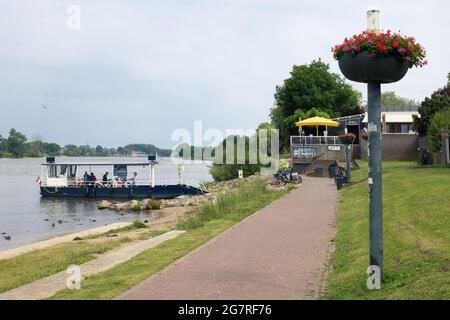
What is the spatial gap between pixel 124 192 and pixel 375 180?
1948 inches

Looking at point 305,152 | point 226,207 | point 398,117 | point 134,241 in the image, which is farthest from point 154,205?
point 134,241

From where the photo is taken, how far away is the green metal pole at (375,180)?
8.44 metres

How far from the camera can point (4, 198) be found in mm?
60219

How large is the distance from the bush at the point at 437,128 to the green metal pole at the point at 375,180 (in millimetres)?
23137

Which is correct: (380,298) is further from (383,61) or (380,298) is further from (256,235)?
(256,235)

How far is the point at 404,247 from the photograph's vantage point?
10578mm

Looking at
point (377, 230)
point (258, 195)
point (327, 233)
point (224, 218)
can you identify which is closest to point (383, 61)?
point (377, 230)

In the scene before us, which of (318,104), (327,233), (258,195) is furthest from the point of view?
(318,104)

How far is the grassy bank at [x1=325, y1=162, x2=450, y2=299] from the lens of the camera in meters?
7.96

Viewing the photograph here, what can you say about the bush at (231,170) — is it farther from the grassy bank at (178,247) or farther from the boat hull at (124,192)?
the grassy bank at (178,247)

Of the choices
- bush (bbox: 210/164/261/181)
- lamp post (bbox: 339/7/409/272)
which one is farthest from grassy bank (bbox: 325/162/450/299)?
bush (bbox: 210/164/261/181)

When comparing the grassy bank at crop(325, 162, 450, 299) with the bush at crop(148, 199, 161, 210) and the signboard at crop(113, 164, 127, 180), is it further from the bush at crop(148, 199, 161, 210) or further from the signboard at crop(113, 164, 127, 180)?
the signboard at crop(113, 164, 127, 180)

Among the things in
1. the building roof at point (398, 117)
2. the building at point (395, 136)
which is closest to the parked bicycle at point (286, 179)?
the building at point (395, 136)

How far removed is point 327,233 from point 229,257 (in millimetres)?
3999
